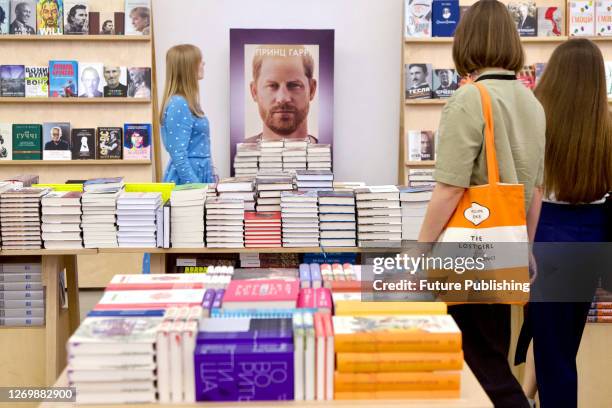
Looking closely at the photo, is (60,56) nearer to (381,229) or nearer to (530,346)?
(381,229)

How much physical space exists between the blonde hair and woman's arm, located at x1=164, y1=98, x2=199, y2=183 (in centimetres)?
6

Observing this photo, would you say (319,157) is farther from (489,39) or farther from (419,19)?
(489,39)

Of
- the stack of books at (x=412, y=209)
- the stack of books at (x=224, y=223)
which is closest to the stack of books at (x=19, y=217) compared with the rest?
the stack of books at (x=224, y=223)

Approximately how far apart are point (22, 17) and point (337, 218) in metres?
3.51

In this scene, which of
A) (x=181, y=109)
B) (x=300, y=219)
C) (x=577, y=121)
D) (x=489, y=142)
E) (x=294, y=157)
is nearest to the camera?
(x=489, y=142)

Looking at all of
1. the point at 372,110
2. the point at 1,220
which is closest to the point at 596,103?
the point at 1,220

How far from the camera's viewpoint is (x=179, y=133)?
4293 millimetres

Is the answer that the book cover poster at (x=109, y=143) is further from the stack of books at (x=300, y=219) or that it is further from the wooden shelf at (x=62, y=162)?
the stack of books at (x=300, y=219)

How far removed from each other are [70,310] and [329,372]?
2498 millimetres

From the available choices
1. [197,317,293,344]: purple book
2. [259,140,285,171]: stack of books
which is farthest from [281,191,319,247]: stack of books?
[197,317,293,344]: purple book

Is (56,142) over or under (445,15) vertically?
under

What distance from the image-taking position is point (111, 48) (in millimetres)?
5824

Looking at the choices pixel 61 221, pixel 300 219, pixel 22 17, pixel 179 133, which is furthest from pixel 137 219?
pixel 22 17

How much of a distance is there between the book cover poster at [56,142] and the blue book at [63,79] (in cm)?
23
